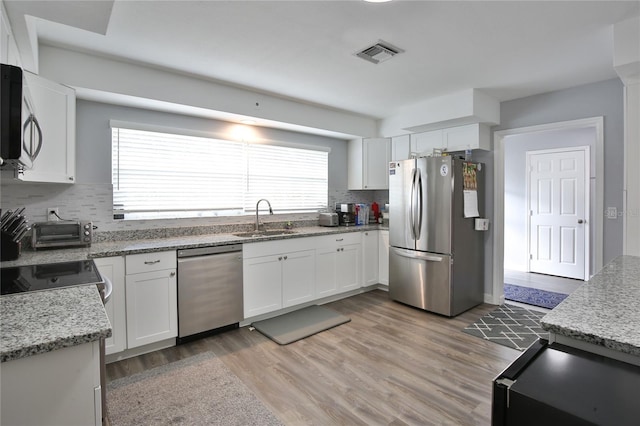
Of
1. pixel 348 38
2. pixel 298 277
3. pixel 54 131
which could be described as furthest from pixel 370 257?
pixel 54 131

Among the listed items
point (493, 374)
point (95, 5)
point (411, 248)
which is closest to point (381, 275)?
point (411, 248)

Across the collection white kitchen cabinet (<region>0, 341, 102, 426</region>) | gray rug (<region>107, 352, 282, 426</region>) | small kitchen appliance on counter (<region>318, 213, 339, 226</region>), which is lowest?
gray rug (<region>107, 352, 282, 426</region>)

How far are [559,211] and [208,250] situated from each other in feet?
17.7

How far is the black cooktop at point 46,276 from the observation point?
1.50 m

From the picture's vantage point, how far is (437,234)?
143 inches

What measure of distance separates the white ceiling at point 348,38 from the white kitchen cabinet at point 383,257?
1.96 m

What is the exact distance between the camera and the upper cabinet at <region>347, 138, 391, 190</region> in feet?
15.6

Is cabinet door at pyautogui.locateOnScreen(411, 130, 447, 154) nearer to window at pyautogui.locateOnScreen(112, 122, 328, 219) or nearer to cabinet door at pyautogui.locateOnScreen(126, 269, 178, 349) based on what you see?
window at pyautogui.locateOnScreen(112, 122, 328, 219)

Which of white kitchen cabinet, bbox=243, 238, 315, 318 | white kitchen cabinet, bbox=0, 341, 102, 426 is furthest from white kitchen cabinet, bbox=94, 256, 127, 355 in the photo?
white kitchen cabinet, bbox=0, 341, 102, 426

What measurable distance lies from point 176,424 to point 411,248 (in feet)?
9.36

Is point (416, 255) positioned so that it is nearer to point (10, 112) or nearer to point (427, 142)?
point (427, 142)

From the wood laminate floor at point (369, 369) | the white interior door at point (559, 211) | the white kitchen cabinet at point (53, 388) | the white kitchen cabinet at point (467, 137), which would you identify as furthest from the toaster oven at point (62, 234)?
the white interior door at point (559, 211)

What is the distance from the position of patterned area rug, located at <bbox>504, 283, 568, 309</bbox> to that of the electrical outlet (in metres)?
4.98

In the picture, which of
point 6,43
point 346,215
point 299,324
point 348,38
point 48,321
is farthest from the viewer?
point 346,215
